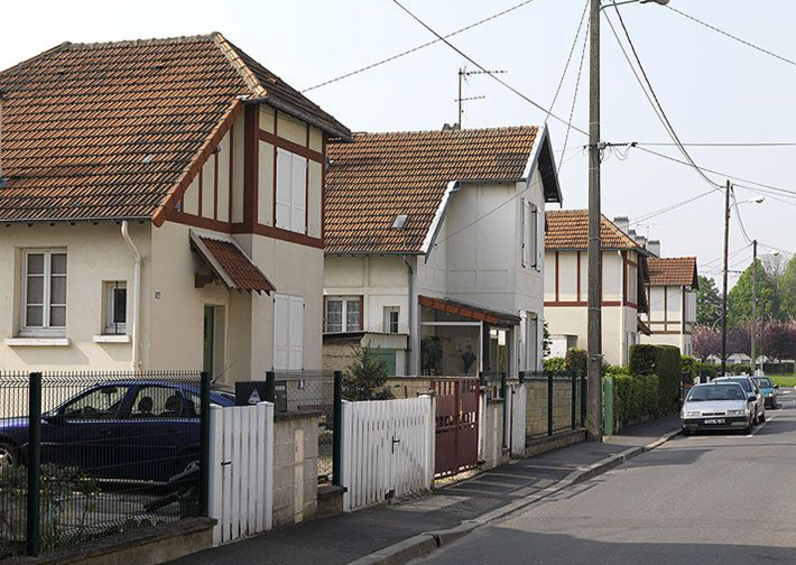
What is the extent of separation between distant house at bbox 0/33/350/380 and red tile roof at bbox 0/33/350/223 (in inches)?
1.5

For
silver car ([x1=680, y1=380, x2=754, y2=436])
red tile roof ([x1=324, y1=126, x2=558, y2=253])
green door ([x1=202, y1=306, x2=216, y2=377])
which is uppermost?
red tile roof ([x1=324, y1=126, x2=558, y2=253])

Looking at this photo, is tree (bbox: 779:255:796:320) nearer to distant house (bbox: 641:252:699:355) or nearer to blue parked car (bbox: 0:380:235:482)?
distant house (bbox: 641:252:699:355)

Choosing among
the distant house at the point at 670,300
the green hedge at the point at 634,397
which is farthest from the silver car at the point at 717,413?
the distant house at the point at 670,300

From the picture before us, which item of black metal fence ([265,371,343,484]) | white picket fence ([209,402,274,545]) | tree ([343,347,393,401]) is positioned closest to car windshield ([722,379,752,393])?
tree ([343,347,393,401])

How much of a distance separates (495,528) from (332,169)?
880 inches

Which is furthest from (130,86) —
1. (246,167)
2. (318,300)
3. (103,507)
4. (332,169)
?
(103,507)

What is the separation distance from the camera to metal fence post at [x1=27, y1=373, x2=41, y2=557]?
30.2 ft

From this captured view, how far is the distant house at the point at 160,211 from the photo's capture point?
20047mm

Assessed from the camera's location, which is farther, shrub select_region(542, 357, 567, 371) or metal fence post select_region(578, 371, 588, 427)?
shrub select_region(542, 357, 567, 371)

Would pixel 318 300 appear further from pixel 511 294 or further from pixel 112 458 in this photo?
pixel 112 458

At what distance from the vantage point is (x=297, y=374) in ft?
53.7

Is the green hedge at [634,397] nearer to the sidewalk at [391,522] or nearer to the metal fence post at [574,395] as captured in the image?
the metal fence post at [574,395]

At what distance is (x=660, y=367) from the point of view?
42.9m

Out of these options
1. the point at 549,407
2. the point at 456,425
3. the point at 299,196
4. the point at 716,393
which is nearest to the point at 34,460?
the point at 456,425
